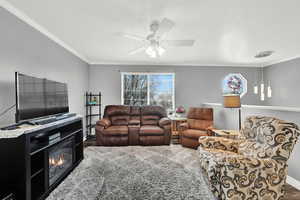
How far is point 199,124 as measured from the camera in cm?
396

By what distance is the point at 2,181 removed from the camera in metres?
1.59

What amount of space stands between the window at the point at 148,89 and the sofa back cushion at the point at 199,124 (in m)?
1.30

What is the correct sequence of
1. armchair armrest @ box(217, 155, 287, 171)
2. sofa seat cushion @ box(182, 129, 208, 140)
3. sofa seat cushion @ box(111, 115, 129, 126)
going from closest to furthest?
1. armchair armrest @ box(217, 155, 287, 171)
2. sofa seat cushion @ box(182, 129, 208, 140)
3. sofa seat cushion @ box(111, 115, 129, 126)

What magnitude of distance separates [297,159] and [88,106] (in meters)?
4.91

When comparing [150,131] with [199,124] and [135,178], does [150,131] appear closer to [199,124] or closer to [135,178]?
[199,124]

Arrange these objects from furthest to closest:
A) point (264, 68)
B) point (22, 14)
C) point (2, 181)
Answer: point (264, 68)
point (22, 14)
point (2, 181)

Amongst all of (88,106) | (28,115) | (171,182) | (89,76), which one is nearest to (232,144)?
(171,182)

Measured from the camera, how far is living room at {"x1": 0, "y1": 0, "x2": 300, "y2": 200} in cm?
190

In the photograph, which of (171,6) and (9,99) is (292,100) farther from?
(9,99)

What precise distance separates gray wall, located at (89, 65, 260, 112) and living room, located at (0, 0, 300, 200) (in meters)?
0.38

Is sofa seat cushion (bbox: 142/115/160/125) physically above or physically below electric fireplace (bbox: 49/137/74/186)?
above

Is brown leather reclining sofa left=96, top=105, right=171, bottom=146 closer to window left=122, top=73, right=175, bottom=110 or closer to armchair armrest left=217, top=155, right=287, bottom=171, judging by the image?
window left=122, top=73, right=175, bottom=110

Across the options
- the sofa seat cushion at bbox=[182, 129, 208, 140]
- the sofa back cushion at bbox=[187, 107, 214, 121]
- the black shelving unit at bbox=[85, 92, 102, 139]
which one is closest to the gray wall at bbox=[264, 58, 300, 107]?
the sofa back cushion at bbox=[187, 107, 214, 121]

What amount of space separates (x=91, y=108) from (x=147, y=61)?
95.0 inches
